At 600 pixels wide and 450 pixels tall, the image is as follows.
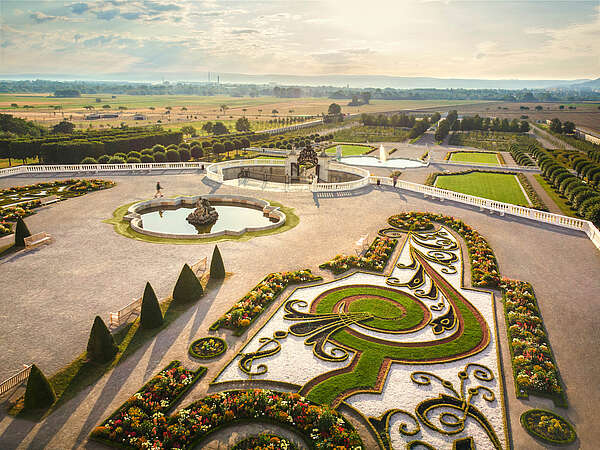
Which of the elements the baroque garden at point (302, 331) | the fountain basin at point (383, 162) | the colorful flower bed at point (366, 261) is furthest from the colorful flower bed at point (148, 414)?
the fountain basin at point (383, 162)

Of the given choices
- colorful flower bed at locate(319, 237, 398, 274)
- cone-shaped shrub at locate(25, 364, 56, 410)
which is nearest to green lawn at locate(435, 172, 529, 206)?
colorful flower bed at locate(319, 237, 398, 274)

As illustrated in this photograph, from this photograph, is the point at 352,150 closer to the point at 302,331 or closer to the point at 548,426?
the point at 302,331

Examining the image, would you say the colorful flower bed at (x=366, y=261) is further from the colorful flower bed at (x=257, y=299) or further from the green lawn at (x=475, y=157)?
the green lawn at (x=475, y=157)

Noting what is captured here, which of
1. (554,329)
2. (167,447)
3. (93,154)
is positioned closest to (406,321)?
(554,329)

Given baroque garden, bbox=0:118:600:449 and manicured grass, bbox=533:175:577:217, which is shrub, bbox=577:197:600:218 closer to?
manicured grass, bbox=533:175:577:217

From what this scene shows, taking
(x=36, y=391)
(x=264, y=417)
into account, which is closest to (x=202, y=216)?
(x=36, y=391)
